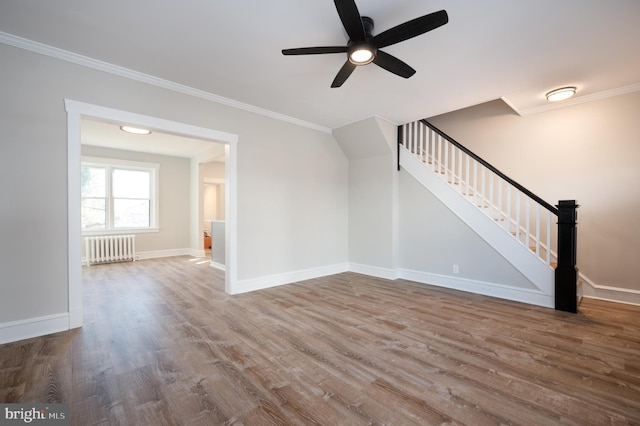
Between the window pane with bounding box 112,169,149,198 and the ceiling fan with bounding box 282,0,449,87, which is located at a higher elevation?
the ceiling fan with bounding box 282,0,449,87

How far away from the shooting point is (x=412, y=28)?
1.97 m

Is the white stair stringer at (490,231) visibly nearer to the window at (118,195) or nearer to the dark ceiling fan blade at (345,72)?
the dark ceiling fan blade at (345,72)

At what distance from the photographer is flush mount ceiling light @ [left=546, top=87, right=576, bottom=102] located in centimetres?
352

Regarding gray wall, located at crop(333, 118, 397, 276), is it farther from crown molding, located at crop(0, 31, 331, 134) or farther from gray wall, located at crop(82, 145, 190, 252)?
gray wall, located at crop(82, 145, 190, 252)

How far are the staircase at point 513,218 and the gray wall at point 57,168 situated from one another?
2444mm

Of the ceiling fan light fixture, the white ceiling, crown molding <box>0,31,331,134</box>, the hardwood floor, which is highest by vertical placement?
the white ceiling

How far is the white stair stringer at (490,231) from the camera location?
3.42m

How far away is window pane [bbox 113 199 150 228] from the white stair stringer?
664cm

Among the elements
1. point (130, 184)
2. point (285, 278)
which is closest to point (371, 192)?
point (285, 278)

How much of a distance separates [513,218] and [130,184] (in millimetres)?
8450

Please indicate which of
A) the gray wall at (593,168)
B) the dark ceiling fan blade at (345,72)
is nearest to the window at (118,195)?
the dark ceiling fan blade at (345,72)

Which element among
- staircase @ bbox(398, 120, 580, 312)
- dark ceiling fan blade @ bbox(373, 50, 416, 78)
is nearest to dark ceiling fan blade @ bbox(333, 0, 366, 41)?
dark ceiling fan blade @ bbox(373, 50, 416, 78)

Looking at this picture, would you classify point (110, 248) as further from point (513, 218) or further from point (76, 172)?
point (513, 218)

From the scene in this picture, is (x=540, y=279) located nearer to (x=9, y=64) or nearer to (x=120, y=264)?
(x=9, y=64)
